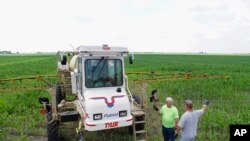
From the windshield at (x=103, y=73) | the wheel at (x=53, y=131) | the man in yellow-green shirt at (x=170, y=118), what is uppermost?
the windshield at (x=103, y=73)

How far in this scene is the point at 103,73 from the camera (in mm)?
8141

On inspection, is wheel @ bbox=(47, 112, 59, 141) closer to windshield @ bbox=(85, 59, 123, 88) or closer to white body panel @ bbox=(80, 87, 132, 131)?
white body panel @ bbox=(80, 87, 132, 131)

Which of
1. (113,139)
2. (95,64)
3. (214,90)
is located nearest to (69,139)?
(113,139)

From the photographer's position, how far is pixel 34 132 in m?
9.94

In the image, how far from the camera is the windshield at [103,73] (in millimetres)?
7992

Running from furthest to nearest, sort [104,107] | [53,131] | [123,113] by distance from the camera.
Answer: [53,131] < [123,113] < [104,107]

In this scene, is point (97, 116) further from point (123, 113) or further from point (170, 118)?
point (170, 118)

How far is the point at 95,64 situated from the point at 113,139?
2671mm

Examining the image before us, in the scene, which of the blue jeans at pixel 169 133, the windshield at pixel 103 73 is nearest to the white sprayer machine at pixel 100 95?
the windshield at pixel 103 73

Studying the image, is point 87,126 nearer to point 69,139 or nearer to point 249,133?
point 69,139

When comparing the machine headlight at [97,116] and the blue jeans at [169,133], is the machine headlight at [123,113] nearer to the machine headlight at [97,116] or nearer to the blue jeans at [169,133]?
the machine headlight at [97,116]

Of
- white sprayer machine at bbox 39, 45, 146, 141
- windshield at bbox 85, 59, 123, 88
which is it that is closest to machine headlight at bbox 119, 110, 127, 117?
white sprayer machine at bbox 39, 45, 146, 141

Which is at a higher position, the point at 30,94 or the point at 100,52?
the point at 100,52

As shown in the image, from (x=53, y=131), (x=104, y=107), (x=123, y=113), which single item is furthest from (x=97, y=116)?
(x=53, y=131)
